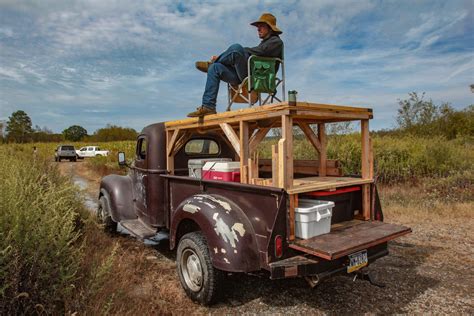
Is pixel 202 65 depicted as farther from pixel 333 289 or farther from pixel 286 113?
pixel 333 289

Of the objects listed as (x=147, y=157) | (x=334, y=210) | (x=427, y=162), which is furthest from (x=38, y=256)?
(x=427, y=162)

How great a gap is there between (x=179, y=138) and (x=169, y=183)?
66cm

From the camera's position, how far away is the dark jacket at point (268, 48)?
4684mm

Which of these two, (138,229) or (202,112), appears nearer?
(202,112)

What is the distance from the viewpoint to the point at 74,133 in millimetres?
68312

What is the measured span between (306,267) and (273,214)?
547 millimetres

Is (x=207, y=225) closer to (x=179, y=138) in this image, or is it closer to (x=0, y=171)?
(x=179, y=138)

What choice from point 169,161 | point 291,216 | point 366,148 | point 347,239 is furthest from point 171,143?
point 347,239

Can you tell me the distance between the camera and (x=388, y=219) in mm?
7277

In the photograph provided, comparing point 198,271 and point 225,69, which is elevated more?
point 225,69

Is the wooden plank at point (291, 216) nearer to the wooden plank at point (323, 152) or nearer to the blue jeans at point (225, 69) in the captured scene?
the wooden plank at point (323, 152)

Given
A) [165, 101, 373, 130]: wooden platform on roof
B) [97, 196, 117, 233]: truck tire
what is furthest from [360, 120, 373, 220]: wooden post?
[97, 196, 117, 233]: truck tire

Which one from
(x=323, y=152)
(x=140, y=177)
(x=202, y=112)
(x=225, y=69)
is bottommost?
(x=140, y=177)

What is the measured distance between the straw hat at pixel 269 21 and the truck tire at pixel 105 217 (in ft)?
13.2
